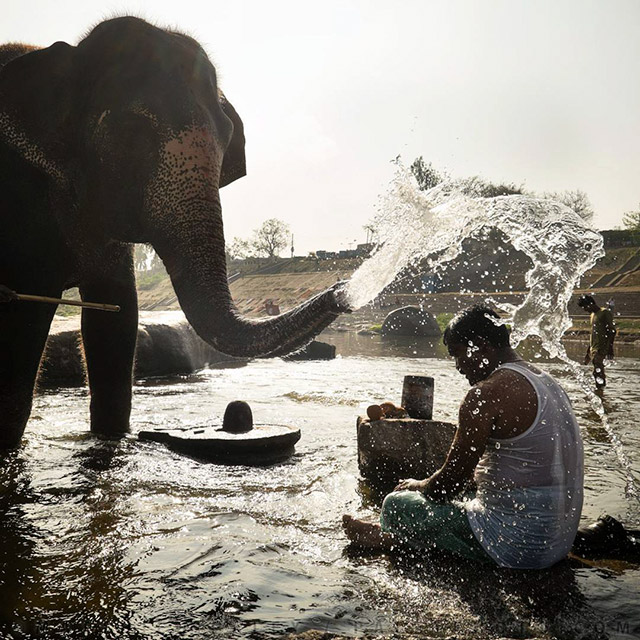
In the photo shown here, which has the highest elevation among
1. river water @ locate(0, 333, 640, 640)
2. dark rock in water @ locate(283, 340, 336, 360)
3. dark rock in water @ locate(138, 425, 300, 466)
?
dark rock in water @ locate(283, 340, 336, 360)

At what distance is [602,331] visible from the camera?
37.2 ft

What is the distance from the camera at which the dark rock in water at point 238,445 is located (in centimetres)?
555

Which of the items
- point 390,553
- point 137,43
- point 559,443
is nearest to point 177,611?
point 390,553

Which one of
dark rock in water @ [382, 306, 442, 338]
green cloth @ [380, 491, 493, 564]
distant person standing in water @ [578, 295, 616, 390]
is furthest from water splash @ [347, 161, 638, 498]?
dark rock in water @ [382, 306, 442, 338]

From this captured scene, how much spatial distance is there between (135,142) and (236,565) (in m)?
2.91

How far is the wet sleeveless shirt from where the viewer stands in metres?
3.19

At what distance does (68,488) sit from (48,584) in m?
1.64

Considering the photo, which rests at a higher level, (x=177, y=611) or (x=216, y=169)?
(x=216, y=169)

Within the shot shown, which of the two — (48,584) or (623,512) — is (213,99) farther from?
(623,512)

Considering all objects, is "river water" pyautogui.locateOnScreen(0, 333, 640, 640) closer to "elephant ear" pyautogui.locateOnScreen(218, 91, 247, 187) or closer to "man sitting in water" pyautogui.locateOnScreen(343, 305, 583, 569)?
"man sitting in water" pyautogui.locateOnScreen(343, 305, 583, 569)

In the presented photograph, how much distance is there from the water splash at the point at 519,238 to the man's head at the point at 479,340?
2.85ft

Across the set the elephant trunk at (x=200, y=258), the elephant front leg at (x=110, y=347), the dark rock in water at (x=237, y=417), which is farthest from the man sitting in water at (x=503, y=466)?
the elephant front leg at (x=110, y=347)

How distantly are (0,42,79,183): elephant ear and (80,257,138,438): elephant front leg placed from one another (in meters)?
1.57

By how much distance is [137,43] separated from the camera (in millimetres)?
4820
